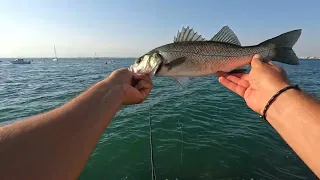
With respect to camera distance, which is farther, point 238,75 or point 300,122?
point 238,75

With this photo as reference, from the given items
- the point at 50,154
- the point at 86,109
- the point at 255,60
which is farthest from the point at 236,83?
the point at 50,154

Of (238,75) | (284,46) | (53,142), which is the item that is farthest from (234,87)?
(53,142)

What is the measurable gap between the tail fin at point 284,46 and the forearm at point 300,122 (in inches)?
71.2

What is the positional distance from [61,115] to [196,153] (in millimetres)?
7043

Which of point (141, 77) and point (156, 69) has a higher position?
point (156, 69)

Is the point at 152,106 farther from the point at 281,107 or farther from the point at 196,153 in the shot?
the point at 281,107

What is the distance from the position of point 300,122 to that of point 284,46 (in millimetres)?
2432

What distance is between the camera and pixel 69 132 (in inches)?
72.0

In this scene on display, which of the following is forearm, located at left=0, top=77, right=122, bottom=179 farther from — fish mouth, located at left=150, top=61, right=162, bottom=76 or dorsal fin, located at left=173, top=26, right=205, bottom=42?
dorsal fin, located at left=173, top=26, right=205, bottom=42

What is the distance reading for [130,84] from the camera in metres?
3.78

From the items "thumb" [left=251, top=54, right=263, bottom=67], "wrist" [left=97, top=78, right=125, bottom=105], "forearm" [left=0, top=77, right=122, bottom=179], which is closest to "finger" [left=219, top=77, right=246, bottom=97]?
"thumb" [left=251, top=54, right=263, bottom=67]

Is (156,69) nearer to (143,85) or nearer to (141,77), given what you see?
(141,77)

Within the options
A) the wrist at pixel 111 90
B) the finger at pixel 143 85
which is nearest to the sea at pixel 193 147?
the finger at pixel 143 85

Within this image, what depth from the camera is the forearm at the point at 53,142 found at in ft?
4.58
